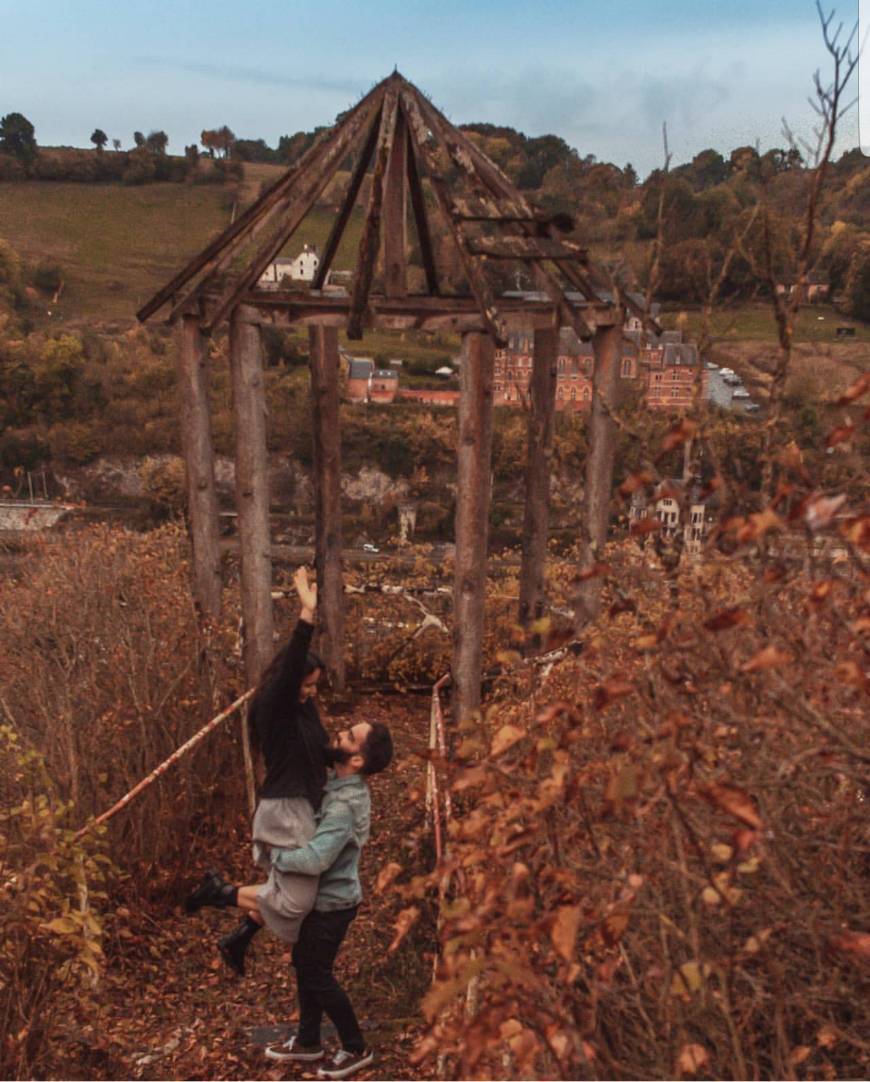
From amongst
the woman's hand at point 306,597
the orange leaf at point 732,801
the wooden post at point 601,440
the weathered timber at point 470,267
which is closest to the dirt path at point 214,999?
the woman's hand at point 306,597

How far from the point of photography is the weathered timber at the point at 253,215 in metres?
6.03

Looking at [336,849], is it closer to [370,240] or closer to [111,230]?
[370,240]

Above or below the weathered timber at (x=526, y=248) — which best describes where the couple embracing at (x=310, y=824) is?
below

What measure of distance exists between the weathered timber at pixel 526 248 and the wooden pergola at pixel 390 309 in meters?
0.02

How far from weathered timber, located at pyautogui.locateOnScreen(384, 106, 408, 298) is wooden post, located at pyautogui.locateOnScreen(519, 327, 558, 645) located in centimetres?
110

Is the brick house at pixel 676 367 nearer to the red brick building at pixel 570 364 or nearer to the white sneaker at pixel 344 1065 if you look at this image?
the red brick building at pixel 570 364

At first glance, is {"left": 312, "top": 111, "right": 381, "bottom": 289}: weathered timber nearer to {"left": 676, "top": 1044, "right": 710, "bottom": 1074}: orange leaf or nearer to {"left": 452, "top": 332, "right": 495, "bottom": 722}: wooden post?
{"left": 452, "top": 332, "right": 495, "bottom": 722}: wooden post

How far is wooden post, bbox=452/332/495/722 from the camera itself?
5.80 metres

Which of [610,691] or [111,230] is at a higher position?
[111,230]

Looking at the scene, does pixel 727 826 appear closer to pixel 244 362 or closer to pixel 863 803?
pixel 863 803

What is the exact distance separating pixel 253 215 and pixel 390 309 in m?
0.96

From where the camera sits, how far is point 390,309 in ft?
20.1

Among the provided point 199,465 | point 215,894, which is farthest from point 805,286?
point 199,465

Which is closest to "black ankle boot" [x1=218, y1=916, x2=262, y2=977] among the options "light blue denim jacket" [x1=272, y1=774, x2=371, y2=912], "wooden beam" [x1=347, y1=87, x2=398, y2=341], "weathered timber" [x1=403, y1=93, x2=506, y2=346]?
"light blue denim jacket" [x1=272, y1=774, x2=371, y2=912]
